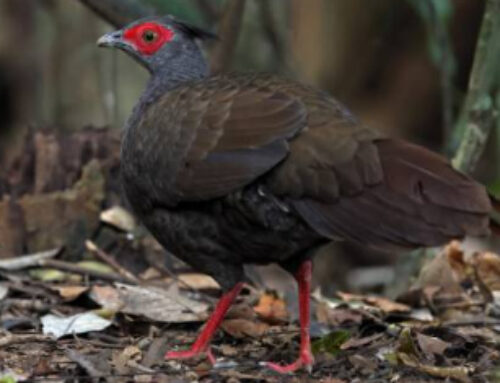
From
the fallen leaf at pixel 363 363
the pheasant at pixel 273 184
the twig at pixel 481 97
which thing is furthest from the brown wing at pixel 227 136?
the twig at pixel 481 97

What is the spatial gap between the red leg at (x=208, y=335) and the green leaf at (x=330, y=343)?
1.35ft

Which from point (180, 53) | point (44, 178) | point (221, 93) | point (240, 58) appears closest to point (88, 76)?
point (240, 58)

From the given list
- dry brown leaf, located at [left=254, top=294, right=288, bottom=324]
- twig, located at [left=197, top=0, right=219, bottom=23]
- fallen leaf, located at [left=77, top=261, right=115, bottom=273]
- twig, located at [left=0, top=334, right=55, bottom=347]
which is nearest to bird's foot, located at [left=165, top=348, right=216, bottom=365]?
twig, located at [left=0, top=334, right=55, bottom=347]

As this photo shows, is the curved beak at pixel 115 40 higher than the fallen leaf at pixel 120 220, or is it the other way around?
the curved beak at pixel 115 40

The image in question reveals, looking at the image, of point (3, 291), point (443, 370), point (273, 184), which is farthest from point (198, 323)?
point (443, 370)

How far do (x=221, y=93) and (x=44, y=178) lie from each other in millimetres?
2318

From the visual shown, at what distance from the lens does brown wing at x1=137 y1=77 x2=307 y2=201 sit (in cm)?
477

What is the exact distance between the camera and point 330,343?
516 cm

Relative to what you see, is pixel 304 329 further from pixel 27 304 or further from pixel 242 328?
pixel 27 304

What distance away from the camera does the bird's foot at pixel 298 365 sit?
4.95 m

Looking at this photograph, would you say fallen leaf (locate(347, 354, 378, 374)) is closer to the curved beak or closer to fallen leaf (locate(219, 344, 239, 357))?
fallen leaf (locate(219, 344, 239, 357))

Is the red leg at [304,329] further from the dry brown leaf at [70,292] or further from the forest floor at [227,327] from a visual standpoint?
the dry brown leaf at [70,292]

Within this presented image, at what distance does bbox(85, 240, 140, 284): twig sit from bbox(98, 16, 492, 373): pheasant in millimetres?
1298

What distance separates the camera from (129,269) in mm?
6758
